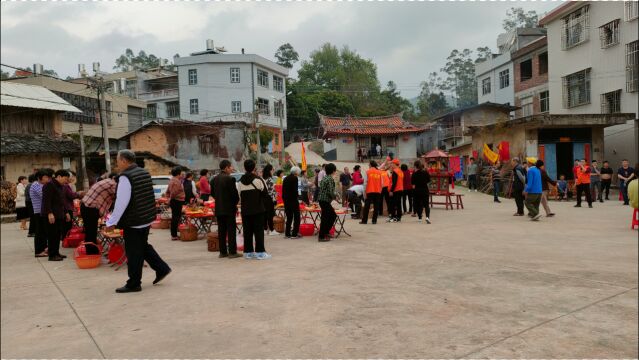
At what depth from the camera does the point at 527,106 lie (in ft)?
99.2

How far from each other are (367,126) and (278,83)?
1064cm

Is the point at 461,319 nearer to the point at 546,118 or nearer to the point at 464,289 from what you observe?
the point at 464,289

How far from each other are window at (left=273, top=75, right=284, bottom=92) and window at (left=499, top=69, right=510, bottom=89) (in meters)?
19.2

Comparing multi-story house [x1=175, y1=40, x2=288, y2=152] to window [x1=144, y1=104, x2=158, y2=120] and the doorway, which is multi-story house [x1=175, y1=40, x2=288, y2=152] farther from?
the doorway

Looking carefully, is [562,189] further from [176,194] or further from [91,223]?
[91,223]

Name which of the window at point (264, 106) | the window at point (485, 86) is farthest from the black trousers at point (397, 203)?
the window at point (264, 106)

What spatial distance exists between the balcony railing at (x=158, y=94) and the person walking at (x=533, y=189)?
34606 mm

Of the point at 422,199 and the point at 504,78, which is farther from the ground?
the point at 504,78

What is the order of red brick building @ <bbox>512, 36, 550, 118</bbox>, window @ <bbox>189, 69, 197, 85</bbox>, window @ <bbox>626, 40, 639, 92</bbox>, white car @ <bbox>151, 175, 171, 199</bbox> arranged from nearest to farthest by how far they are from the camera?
window @ <bbox>626, 40, 639, 92</bbox>
white car @ <bbox>151, 175, 171, 199</bbox>
red brick building @ <bbox>512, 36, 550, 118</bbox>
window @ <bbox>189, 69, 197, 85</bbox>

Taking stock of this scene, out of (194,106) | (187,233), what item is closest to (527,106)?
(194,106)

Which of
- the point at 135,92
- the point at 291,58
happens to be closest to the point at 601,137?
the point at 135,92

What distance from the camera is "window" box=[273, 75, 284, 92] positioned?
41.9m

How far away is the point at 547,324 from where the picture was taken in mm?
3658

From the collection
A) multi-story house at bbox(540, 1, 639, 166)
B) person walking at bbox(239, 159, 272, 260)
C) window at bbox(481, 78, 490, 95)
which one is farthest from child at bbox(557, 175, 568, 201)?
window at bbox(481, 78, 490, 95)
